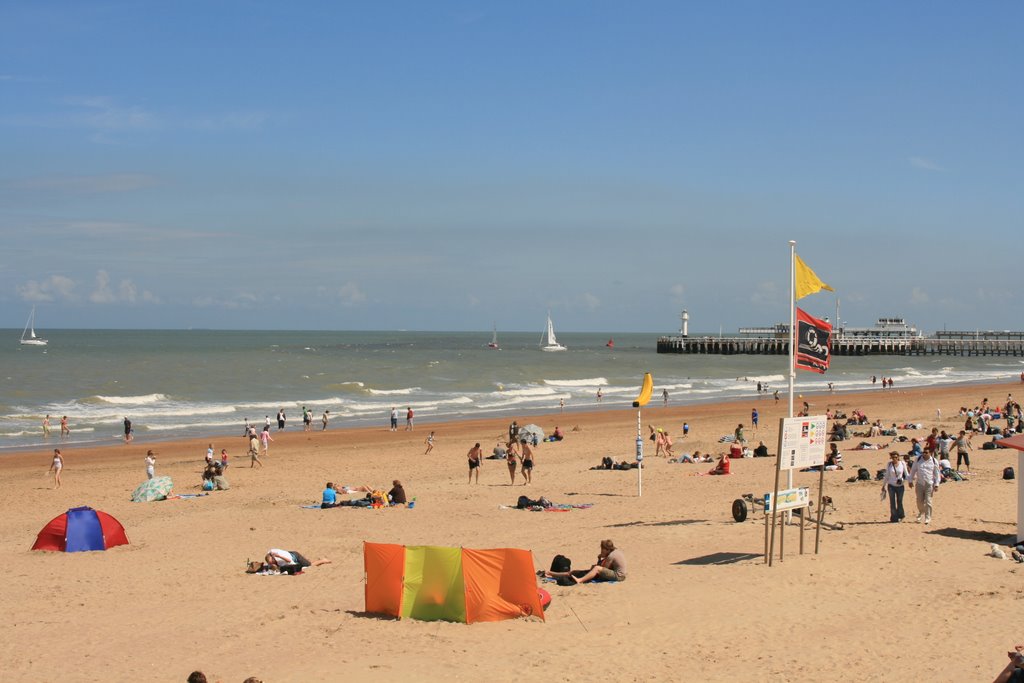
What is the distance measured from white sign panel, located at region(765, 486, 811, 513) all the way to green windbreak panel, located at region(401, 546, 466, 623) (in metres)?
4.61

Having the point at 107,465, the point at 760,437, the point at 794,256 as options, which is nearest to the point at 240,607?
the point at 794,256

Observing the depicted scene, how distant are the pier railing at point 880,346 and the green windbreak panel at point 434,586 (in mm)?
112184

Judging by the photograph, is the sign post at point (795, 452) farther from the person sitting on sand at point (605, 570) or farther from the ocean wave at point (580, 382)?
the ocean wave at point (580, 382)

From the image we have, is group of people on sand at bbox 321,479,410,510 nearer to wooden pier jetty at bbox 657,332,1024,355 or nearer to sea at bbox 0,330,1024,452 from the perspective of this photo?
sea at bbox 0,330,1024,452

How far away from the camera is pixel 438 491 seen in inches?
829

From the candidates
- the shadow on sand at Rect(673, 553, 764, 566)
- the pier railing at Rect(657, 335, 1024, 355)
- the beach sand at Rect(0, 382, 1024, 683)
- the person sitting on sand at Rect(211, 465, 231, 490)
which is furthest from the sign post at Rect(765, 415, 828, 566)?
the pier railing at Rect(657, 335, 1024, 355)

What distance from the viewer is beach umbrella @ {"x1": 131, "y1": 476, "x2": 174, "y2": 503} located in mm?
20828

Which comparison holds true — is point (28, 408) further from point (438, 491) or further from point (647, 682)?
point (647, 682)

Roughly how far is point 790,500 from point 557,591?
11.9ft

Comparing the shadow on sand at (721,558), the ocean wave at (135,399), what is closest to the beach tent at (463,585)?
the shadow on sand at (721,558)

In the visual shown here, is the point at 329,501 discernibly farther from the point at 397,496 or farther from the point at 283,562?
the point at 283,562

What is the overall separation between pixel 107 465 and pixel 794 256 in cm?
2179

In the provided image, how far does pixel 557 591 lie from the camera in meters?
12.4

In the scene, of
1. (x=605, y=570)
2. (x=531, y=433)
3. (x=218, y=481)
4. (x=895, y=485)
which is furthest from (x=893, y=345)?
(x=605, y=570)
